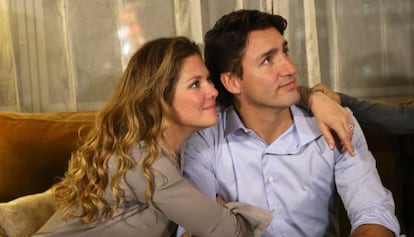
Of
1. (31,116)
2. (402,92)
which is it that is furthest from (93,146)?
(402,92)

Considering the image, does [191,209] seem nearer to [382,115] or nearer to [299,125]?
[299,125]

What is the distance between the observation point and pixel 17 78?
2.27 m

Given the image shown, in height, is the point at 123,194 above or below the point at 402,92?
below

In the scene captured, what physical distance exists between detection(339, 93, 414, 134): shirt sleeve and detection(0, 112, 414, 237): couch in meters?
0.18

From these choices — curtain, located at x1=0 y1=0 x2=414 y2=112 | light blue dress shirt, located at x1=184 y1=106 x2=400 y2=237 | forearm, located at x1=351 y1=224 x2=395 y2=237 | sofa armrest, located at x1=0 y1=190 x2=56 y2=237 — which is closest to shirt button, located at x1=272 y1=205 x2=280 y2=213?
light blue dress shirt, located at x1=184 y1=106 x2=400 y2=237

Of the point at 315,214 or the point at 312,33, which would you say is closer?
the point at 315,214

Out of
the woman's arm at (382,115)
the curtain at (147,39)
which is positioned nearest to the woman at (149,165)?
the woman's arm at (382,115)

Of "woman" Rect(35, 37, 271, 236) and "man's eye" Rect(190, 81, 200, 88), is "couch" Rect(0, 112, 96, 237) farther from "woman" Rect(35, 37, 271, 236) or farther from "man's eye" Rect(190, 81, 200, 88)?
"man's eye" Rect(190, 81, 200, 88)

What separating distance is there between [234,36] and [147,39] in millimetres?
757

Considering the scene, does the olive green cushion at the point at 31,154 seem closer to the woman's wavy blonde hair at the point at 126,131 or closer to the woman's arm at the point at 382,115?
the woman's wavy blonde hair at the point at 126,131

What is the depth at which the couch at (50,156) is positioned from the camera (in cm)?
168

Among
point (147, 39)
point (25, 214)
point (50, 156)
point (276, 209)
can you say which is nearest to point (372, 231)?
point (276, 209)

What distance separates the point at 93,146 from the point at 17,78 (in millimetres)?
1109

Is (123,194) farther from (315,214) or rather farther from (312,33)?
(312,33)
